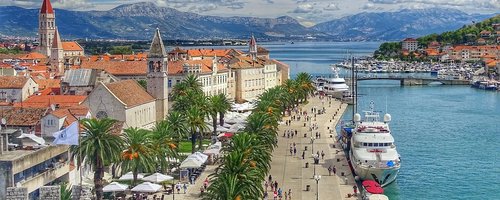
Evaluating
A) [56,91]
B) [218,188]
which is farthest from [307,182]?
[56,91]

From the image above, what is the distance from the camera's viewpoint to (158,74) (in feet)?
261

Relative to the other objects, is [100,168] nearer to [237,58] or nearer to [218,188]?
[218,188]

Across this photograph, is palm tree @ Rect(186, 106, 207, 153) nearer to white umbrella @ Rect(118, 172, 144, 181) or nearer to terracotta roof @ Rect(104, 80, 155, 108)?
terracotta roof @ Rect(104, 80, 155, 108)

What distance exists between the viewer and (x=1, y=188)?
39125 millimetres

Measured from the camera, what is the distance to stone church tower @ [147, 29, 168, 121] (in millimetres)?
79000

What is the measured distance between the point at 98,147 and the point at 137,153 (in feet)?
14.2

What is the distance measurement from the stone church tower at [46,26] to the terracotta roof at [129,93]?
345ft

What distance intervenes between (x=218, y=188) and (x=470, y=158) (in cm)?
4432

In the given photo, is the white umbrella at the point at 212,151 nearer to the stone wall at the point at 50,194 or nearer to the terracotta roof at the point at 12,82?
the terracotta roof at the point at 12,82

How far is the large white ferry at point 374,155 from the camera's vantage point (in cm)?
6259

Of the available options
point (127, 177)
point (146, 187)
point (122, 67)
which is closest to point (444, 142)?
point (122, 67)

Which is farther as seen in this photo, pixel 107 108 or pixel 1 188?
pixel 107 108

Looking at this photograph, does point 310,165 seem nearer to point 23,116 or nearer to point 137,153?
point 137,153

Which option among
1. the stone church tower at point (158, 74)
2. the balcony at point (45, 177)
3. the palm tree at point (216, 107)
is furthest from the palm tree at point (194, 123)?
the balcony at point (45, 177)
